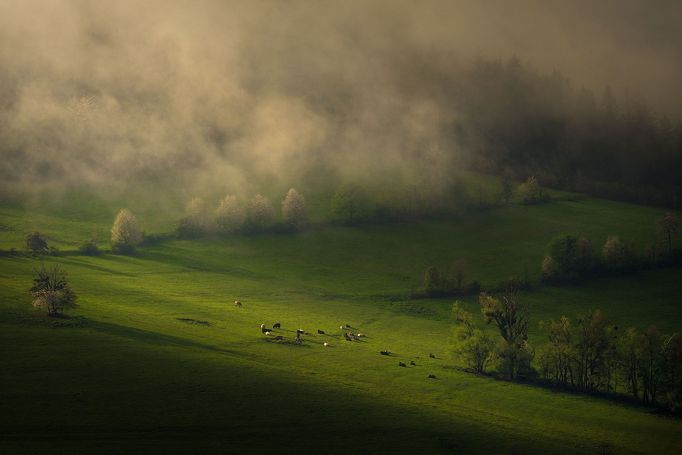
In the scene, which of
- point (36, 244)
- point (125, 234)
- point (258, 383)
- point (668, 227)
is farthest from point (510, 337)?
point (36, 244)

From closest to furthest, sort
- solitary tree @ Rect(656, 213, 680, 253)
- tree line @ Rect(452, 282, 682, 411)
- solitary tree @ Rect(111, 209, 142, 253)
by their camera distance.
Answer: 1. tree line @ Rect(452, 282, 682, 411)
2. solitary tree @ Rect(111, 209, 142, 253)
3. solitary tree @ Rect(656, 213, 680, 253)

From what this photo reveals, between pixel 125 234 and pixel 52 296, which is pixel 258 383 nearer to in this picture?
pixel 52 296

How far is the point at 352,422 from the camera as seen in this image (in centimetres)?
8475

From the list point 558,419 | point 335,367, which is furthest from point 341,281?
point 558,419

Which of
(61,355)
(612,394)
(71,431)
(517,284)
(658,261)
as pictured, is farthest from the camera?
(658,261)

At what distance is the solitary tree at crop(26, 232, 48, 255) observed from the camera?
568ft

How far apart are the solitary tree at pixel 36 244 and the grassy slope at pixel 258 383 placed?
1153cm

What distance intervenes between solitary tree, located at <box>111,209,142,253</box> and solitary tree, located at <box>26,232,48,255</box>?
1834 cm

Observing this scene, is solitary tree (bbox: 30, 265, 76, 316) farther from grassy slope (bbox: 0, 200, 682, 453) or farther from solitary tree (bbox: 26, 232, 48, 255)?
solitary tree (bbox: 26, 232, 48, 255)

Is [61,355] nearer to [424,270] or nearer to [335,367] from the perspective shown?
[335,367]

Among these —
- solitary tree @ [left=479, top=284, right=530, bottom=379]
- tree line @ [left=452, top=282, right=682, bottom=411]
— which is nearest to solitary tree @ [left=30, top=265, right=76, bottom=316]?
tree line @ [left=452, top=282, right=682, bottom=411]

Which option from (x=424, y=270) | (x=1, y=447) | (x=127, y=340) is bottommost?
(x=1, y=447)

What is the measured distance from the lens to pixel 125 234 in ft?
629

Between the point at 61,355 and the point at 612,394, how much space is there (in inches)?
3041
